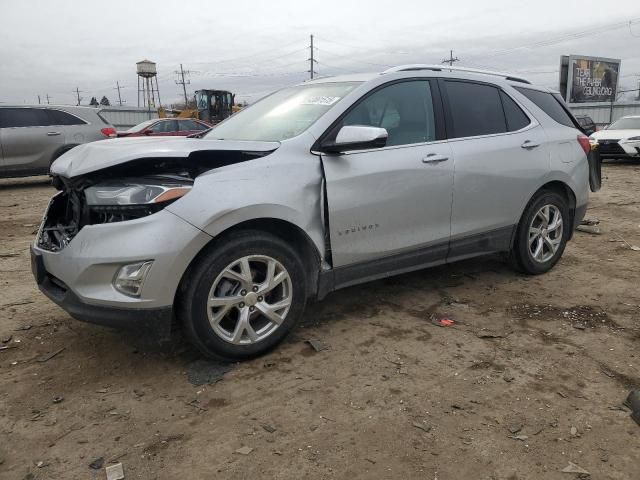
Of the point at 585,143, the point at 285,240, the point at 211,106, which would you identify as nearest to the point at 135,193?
the point at 285,240

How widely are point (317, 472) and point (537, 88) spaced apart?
4.16 meters

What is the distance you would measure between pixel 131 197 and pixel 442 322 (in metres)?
2.30

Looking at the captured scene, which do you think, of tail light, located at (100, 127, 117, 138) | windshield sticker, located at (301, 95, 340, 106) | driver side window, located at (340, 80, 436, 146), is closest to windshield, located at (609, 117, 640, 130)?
tail light, located at (100, 127, 117, 138)

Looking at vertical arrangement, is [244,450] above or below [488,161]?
below

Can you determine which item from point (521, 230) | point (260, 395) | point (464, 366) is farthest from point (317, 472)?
point (521, 230)

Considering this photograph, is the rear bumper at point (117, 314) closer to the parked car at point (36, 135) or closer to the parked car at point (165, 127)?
the parked car at point (36, 135)

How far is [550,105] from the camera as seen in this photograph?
492 cm

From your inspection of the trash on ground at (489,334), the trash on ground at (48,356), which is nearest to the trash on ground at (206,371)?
the trash on ground at (48,356)

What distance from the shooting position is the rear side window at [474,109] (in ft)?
13.4

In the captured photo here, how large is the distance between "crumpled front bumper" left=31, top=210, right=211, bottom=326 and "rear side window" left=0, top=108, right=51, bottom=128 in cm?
925

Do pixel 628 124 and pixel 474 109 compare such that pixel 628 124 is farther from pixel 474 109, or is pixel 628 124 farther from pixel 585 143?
pixel 474 109

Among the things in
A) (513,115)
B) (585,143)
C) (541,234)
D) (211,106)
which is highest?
(211,106)

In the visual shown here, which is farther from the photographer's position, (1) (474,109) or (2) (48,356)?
(1) (474,109)

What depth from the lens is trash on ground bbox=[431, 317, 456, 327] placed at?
379cm
